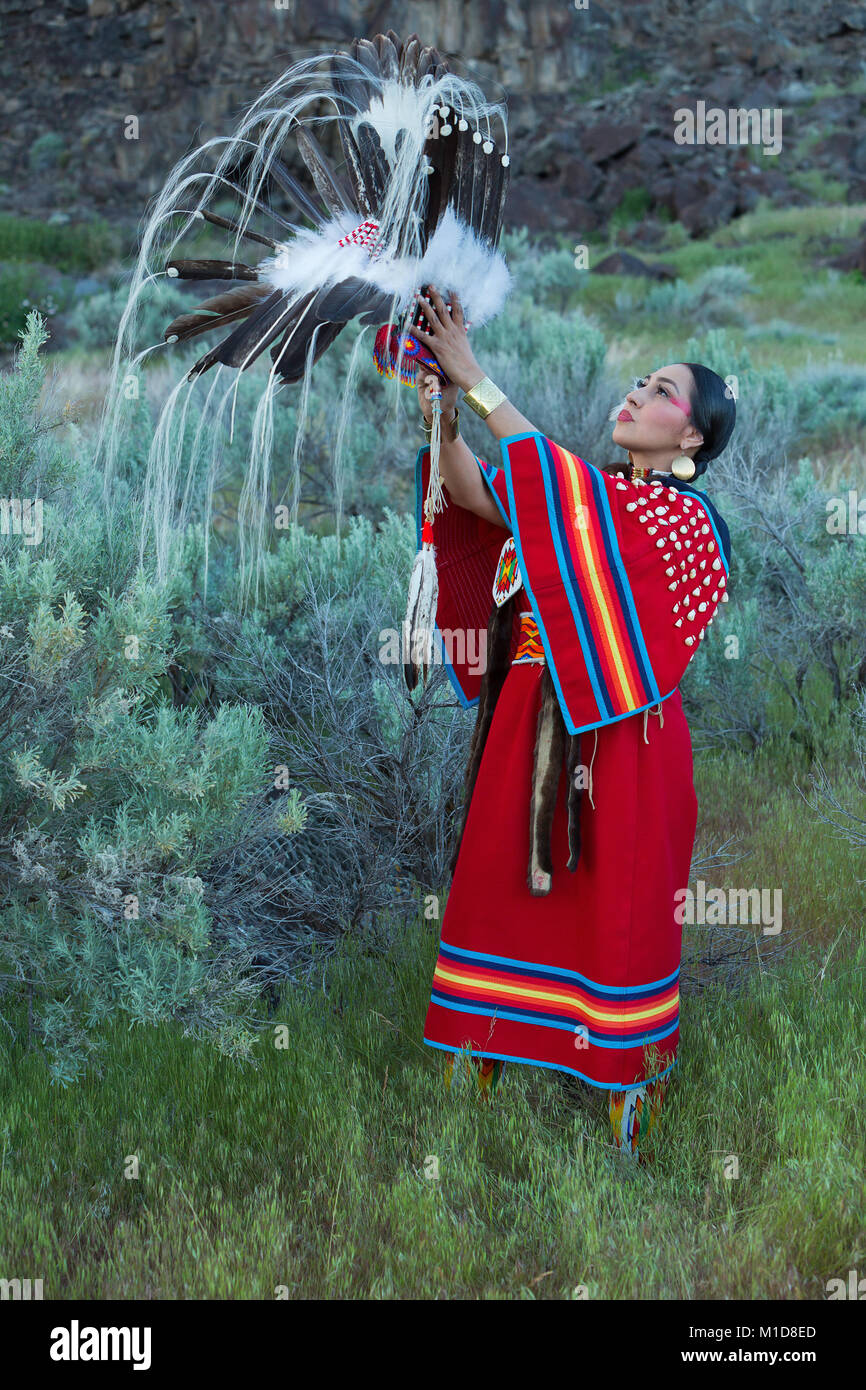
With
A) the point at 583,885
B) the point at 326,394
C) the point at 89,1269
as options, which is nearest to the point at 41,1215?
the point at 89,1269

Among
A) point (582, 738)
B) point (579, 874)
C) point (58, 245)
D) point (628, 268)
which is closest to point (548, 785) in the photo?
point (582, 738)

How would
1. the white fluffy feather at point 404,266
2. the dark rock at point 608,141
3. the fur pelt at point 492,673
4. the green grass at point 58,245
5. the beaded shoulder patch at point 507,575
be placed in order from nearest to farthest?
the white fluffy feather at point 404,266 → the beaded shoulder patch at point 507,575 → the fur pelt at point 492,673 → the green grass at point 58,245 → the dark rock at point 608,141

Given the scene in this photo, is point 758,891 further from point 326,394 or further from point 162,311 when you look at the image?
point 162,311

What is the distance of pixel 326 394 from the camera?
10047 millimetres

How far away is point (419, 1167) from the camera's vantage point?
3008mm

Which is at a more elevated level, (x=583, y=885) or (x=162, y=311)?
(x=162, y=311)

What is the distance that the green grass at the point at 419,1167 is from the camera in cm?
267

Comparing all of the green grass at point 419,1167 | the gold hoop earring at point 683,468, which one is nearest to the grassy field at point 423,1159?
the green grass at point 419,1167

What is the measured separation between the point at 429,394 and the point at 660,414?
579 mm

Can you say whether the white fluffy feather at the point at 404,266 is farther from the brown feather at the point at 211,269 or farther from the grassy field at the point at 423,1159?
the grassy field at the point at 423,1159

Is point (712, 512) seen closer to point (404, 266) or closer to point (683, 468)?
point (683, 468)

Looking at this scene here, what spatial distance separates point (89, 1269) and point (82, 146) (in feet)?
117

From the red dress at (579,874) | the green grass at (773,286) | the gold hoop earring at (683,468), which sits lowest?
the red dress at (579,874)

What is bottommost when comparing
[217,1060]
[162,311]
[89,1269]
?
[89,1269]
